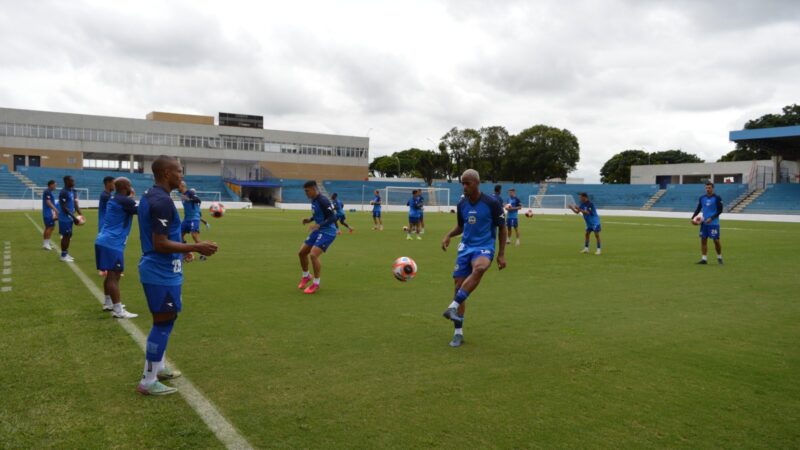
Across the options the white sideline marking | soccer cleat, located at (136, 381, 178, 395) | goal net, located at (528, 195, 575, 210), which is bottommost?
the white sideline marking

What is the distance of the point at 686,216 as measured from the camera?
52000mm

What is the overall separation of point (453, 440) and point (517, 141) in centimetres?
9349

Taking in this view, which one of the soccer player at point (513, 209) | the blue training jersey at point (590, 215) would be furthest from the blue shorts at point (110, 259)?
the soccer player at point (513, 209)

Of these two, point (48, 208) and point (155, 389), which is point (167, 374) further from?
point (48, 208)

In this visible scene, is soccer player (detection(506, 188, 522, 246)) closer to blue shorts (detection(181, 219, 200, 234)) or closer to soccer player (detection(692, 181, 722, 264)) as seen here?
soccer player (detection(692, 181, 722, 264))

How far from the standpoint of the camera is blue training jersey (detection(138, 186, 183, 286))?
502 centimetres

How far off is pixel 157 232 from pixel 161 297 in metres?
0.63

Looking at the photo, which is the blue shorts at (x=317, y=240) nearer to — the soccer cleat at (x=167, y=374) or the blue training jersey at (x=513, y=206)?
the soccer cleat at (x=167, y=374)

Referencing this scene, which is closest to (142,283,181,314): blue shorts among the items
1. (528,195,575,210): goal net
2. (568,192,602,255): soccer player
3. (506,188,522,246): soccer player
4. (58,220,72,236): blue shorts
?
(58,220,72,236): blue shorts

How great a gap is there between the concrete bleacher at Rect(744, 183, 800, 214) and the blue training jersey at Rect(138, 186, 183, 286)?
58.6 m

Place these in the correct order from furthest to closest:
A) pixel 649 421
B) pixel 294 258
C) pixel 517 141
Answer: pixel 517 141 → pixel 294 258 → pixel 649 421

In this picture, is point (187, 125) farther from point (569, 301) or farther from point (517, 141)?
point (569, 301)

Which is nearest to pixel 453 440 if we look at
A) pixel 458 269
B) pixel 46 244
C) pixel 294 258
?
pixel 458 269

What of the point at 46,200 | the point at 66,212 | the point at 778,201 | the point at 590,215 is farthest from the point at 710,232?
the point at 778,201
